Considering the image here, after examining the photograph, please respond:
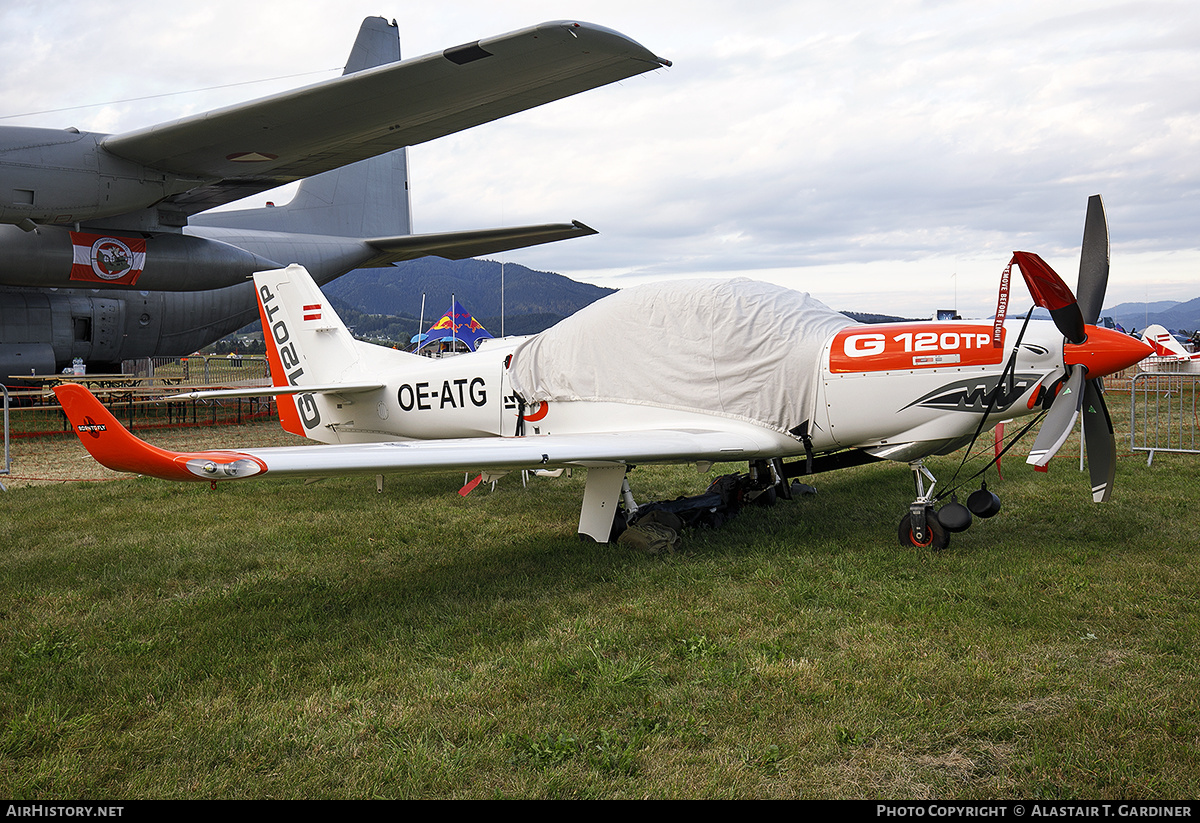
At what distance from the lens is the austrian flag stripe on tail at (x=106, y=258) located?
1091cm

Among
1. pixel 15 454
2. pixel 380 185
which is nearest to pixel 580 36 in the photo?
pixel 15 454

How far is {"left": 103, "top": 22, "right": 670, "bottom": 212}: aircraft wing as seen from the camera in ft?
24.0

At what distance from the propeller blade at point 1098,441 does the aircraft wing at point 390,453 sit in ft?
7.79

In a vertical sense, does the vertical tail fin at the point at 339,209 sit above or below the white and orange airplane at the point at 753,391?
above

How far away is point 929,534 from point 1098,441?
1426 mm

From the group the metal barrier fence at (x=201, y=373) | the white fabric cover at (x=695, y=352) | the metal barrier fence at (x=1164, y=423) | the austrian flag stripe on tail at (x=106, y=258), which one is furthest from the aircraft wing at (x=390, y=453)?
the metal barrier fence at (x=201, y=373)

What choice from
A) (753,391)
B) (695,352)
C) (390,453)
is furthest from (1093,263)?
(390,453)

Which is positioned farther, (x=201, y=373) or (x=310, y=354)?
(x=201, y=373)

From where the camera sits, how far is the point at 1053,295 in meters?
5.14

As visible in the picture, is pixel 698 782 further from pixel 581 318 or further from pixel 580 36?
pixel 580 36

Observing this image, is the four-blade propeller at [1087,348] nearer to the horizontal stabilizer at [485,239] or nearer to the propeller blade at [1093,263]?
the propeller blade at [1093,263]

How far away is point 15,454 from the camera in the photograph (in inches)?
476

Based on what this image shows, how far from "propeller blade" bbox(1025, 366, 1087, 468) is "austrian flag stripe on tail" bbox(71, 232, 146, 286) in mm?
11825

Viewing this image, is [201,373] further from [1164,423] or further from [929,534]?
[929,534]
